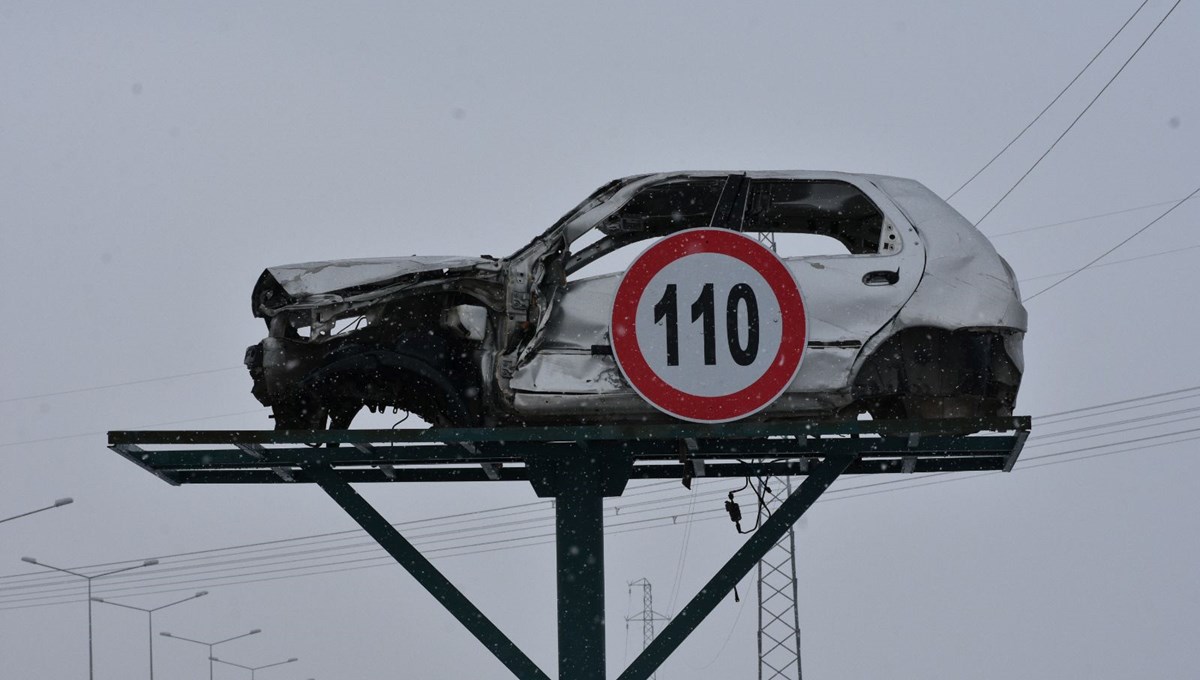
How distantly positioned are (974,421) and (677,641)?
1813 millimetres

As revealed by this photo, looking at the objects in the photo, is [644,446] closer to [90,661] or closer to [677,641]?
[677,641]

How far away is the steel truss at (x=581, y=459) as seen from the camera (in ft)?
28.1

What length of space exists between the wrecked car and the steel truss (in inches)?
9.0

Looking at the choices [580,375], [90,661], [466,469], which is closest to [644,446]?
[580,375]

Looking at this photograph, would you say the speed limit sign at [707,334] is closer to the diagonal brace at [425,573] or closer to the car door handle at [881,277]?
the car door handle at [881,277]

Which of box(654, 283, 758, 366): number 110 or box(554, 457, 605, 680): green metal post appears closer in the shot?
box(654, 283, 758, 366): number 110

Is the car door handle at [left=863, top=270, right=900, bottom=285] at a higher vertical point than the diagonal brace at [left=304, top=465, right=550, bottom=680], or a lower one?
higher

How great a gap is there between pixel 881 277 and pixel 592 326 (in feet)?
4.90

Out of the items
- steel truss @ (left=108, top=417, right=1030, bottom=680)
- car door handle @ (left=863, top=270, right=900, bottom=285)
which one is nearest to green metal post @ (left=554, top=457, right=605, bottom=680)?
steel truss @ (left=108, top=417, right=1030, bottom=680)

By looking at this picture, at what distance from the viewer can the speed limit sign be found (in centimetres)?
858

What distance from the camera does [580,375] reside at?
8914mm

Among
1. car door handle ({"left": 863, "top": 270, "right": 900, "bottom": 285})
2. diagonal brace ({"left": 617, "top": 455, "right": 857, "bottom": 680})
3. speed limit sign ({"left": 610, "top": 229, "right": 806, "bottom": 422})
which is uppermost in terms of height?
car door handle ({"left": 863, "top": 270, "right": 900, "bottom": 285})

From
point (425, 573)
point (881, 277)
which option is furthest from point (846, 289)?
point (425, 573)

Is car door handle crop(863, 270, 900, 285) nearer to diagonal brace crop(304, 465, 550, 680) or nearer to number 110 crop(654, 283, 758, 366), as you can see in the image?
number 110 crop(654, 283, 758, 366)
